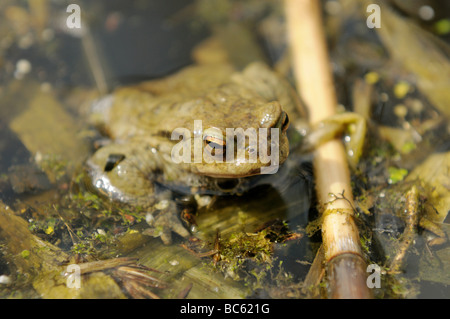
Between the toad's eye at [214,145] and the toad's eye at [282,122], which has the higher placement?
the toad's eye at [282,122]

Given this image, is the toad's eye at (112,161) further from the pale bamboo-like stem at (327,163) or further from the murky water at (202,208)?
the pale bamboo-like stem at (327,163)

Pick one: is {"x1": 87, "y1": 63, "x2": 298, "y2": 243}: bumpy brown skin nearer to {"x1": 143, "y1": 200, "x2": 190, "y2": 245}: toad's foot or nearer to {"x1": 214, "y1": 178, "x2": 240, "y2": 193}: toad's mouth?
{"x1": 143, "y1": 200, "x2": 190, "y2": 245}: toad's foot

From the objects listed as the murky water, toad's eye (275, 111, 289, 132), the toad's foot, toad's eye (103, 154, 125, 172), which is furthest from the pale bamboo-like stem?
toad's eye (103, 154, 125, 172)

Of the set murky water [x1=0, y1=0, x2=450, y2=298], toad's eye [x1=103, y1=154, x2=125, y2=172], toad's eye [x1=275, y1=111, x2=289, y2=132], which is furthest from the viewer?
→ toad's eye [x1=103, y1=154, x2=125, y2=172]

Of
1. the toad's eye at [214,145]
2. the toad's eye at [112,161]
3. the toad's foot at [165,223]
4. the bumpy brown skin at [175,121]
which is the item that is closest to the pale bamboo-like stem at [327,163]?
the bumpy brown skin at [175,121]

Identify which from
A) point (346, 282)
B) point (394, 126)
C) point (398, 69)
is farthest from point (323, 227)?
point (398, 69)

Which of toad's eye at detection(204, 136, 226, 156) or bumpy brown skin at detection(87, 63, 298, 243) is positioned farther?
bumpy brown skin at detection(87, 63, 298, 243)
